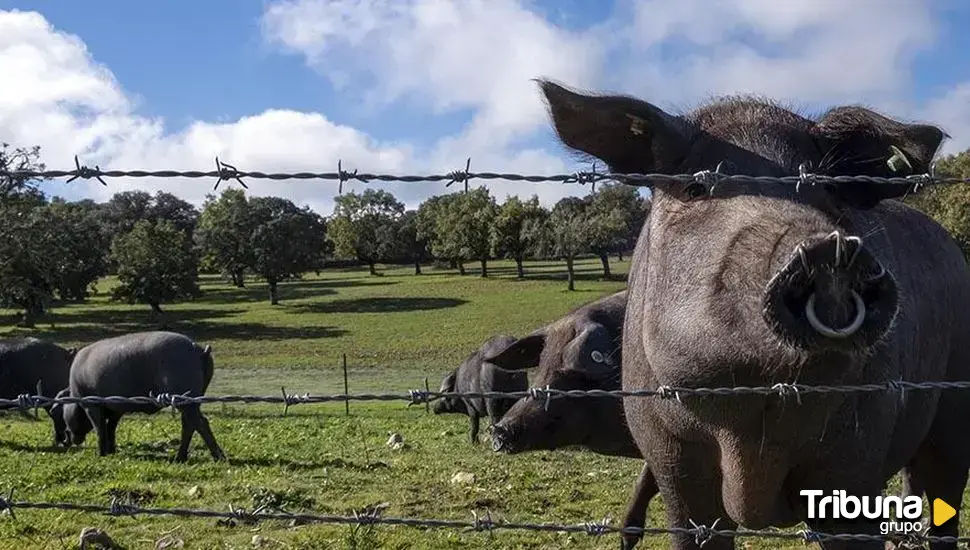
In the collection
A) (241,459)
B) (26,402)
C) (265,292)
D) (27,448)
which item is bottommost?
(27,448)

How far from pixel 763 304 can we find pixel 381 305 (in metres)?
52.1

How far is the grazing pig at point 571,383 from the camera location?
7.51 m

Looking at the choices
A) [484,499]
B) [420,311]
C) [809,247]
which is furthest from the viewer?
[420,311]

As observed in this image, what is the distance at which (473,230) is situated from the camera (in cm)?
6862

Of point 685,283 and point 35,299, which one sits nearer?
point 685,283

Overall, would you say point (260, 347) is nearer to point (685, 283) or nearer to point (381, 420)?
point (381, 420)

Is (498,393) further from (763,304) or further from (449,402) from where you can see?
(449,402)

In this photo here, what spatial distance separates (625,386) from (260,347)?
34872 millimetres

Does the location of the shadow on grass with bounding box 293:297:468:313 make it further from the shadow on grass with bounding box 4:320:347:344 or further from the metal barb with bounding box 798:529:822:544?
the metal barb with bounding box 798:529:822:544

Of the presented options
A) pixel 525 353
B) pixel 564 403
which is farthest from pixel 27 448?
pixel 564 403

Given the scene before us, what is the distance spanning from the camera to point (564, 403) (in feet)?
26.6

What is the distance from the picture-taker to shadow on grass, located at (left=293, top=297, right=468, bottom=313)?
52094mm

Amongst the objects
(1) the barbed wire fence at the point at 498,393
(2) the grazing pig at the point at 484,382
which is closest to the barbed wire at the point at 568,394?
(1) the barbed wire fence at the point at 498,393

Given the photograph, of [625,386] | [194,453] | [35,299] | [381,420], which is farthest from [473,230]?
[625,386]
